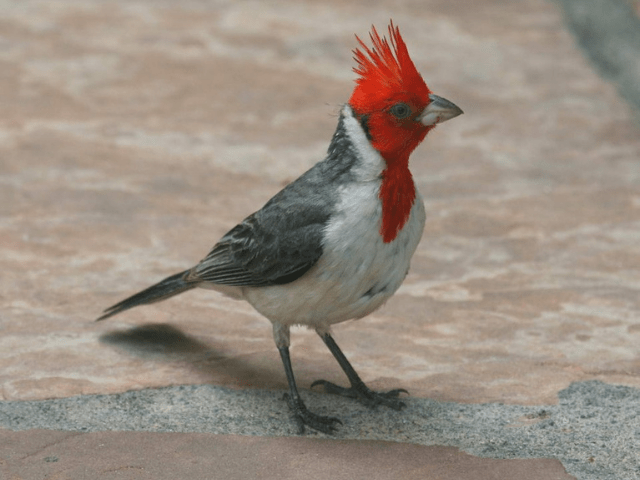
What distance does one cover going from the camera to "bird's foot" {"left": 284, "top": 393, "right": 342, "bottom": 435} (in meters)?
3.10

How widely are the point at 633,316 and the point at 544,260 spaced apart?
0.56 metres

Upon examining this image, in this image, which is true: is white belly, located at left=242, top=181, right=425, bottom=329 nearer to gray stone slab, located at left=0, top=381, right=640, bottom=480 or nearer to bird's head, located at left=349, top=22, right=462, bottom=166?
bird's head, located at left=349, top=22, right=462, bottom=166

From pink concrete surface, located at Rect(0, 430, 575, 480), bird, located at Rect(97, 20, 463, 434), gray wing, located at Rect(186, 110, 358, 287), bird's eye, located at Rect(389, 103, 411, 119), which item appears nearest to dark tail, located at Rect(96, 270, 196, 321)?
gray wing, located at Rect(186, 110, 358, 287)

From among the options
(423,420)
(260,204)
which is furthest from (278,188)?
(423,420)

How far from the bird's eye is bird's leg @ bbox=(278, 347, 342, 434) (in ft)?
2.82

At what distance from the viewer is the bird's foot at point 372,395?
328 centimetres

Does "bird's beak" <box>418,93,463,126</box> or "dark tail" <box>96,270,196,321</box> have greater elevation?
"bird's beak" <box>418,93,463,126</box>

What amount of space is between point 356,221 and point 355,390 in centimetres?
58

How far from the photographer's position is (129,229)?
4371 millimetres

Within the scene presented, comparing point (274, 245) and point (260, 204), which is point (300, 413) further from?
point (260, 204)

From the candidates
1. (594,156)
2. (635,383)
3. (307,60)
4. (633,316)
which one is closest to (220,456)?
(635,383)

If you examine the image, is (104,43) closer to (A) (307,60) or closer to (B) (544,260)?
(A) (307,60)

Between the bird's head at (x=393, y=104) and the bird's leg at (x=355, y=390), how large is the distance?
69 cm

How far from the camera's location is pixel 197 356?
11.6 ft
